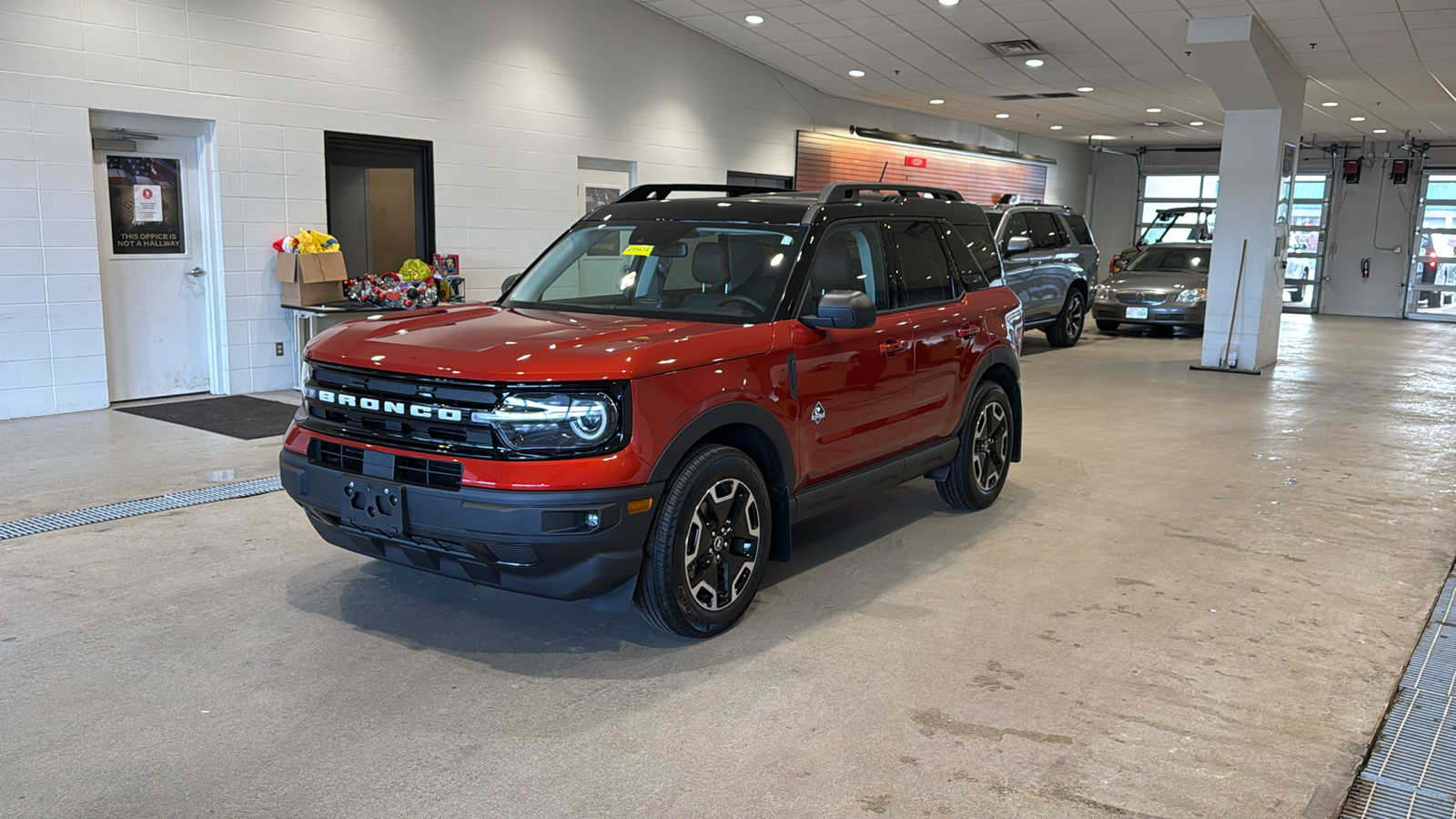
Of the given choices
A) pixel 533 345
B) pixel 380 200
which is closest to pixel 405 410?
pixel 533 345

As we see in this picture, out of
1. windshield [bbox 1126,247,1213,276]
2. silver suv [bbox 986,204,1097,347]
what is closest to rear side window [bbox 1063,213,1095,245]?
silver suv [bbox 986,204,1097,347]

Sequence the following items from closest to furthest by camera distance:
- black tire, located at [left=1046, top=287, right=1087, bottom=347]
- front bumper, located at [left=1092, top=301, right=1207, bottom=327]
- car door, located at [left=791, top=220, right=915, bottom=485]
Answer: car door, located at [left=791, top=220, right=915, bottom=485] < black tire, located at [left=1046, top=287, right=1087, bottom=347] < front bumper, located at [left=1092, top=301, right=1207, bottom=327]

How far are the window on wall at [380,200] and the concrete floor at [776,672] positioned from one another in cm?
404

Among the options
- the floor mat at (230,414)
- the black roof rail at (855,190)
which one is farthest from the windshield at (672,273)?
the floor mat at (230,414)

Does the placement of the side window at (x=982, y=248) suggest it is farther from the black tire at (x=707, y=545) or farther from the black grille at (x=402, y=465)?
the black grille at (x=402, y=465)

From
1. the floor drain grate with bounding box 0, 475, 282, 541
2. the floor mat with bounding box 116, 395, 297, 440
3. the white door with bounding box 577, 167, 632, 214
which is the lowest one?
the floor drain grate with bounding box 0, 475, 282, 541

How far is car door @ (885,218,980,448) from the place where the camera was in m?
4.72

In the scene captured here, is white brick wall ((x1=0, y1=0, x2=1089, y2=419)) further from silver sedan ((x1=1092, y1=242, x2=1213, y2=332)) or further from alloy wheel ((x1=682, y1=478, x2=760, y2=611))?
silver sedan ((x1=1092, y1=242, x2=1213, y2=332))

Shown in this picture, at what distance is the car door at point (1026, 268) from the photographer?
38.8ft

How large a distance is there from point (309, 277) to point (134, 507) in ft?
11.6

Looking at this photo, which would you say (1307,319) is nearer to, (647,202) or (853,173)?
(853,173)

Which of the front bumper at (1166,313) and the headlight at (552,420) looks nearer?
the headlight at (552,420)

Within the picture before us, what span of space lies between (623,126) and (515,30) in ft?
5.74

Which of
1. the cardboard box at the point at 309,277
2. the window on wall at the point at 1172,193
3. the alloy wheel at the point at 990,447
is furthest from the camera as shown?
the window on wall at the point at 1172,193
